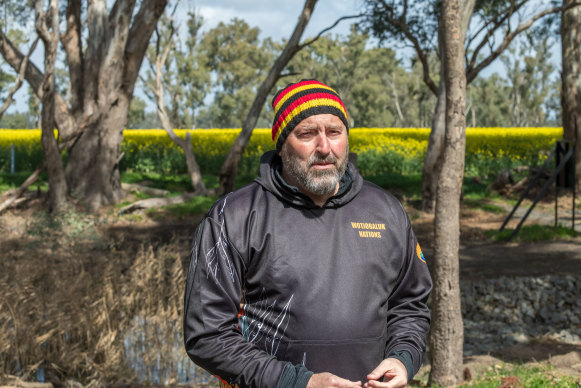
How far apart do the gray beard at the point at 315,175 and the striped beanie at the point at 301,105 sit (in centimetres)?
11

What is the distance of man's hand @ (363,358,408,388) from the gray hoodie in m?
0.09

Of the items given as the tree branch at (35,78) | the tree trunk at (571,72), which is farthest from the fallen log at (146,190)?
the tree trunk at (571,72)

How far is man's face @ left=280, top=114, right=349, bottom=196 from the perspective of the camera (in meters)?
2.03

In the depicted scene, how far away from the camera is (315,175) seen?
2029mm

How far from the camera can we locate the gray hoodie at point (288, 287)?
6.19 feet

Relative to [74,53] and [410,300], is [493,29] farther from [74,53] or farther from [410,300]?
[410,300]

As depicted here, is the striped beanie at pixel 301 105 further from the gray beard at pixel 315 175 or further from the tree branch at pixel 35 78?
the tree branch at pixel 35 78

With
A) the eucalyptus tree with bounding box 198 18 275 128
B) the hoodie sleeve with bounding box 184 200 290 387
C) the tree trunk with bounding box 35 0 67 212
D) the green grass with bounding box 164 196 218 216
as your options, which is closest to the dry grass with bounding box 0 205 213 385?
the hoodie sleeve with bounding box 184 200 290 387

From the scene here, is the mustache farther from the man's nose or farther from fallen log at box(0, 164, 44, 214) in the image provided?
fallen log at box(0, 164, 44, 214)

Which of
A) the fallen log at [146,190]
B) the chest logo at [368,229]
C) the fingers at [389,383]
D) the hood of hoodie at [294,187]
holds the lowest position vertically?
the fallen log at [146,190]

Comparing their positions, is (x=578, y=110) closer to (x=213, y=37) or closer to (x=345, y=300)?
(x=345, y=300)

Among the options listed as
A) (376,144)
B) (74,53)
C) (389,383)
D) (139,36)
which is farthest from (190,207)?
(389,383)

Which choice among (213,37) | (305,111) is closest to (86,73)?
(305,111)

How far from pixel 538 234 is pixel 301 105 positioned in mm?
10370
